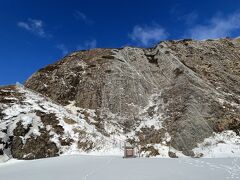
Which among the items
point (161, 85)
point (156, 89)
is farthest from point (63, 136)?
point (161, 85)

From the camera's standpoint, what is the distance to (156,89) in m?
50.0

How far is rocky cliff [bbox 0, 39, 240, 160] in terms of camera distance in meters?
36.8

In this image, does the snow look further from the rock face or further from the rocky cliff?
the rock face

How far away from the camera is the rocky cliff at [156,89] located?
36781 millimetres

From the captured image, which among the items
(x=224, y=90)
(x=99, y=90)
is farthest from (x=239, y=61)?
(x=99, y=90)

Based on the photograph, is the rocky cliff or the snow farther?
the rocky cliff

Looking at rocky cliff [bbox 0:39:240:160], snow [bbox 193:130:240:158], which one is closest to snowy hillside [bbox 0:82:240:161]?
snow [bbox 193:130:240:158]

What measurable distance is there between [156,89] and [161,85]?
1.67 metres

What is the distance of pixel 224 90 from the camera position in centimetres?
4644

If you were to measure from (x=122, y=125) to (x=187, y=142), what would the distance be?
385 inches

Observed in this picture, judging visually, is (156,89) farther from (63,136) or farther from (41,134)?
(41,134)

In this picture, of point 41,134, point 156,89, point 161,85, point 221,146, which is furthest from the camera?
point 161,85

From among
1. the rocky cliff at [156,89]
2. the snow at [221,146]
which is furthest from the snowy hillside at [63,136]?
the rocky cliff at [156,89]

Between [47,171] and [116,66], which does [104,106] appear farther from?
[47,171]
